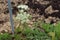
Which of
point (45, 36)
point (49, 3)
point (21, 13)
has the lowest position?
point (45, 36)

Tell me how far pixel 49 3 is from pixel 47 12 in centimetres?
17

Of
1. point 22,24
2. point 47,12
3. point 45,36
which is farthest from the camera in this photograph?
point 47,12

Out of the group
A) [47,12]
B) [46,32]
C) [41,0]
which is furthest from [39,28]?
[41,0]

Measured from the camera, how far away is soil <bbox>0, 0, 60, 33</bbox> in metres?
2.80

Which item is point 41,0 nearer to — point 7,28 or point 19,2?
point 19,2

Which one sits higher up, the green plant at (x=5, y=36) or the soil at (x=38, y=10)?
the soil at (x=38, y=10)

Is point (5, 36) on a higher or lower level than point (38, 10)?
lower

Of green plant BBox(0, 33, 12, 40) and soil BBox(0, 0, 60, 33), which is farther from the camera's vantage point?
soil BBox(0, 0, 60, 33)

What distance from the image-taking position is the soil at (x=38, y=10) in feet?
9.20

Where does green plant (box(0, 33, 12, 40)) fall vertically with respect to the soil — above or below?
below

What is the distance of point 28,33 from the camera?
8.56 feet

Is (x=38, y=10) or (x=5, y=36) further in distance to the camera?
(x=38, y=10)

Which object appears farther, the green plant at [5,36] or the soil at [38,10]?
the soil at [38,10]

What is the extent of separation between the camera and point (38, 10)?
9.63 feet
